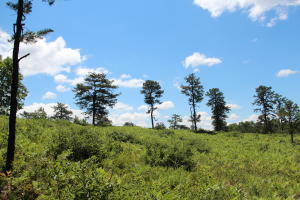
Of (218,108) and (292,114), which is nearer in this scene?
(292,114)

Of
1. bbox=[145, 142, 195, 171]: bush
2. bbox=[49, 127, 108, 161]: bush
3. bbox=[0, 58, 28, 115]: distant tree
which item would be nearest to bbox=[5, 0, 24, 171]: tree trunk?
bbox=[49, 127, 108, 161]: bush

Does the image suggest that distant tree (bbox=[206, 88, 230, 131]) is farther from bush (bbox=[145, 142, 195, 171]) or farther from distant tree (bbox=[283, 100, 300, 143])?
bush (bbox=[145, 142, 195, 171])

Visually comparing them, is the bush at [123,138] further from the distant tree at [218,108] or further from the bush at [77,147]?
the distant tree at [218,108]

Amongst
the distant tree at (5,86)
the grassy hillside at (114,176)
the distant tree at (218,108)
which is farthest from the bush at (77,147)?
the distant tree at (218,108)

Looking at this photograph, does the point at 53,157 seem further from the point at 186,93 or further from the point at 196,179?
the point at 186,93

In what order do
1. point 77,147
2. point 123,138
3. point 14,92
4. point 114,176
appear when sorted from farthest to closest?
point 123,138, point 77,147, point 14,92, point 114,176

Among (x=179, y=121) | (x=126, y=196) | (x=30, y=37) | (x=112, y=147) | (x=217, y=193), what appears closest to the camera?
(x=126, y=196)

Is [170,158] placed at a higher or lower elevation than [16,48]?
lower

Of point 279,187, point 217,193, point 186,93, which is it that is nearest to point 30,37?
point 217,193

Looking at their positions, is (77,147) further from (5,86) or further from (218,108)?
(218,108)

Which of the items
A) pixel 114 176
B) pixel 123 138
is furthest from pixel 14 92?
pixel 123 138

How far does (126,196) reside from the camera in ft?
16.4

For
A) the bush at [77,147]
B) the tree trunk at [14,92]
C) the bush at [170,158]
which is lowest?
the bush at [170,158]

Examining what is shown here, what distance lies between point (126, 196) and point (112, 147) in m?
7.33
